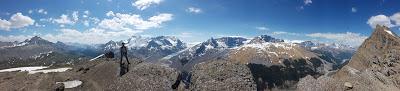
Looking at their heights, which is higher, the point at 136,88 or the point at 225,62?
the point at 225,62

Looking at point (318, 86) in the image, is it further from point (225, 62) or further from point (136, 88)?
point (136, 88)

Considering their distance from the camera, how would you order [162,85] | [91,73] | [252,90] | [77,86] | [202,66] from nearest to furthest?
1. [252,90]
2. [202,66]
3. [162,85]
4. [77,86]
5. [91,73]

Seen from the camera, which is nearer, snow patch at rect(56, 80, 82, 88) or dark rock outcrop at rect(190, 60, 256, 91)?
dark rock outcrop at rect(190, 60, 256, 91)

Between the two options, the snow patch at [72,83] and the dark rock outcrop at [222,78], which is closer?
the dark rock outcrop at [222,78]

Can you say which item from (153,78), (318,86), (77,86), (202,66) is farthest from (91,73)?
(318,86)

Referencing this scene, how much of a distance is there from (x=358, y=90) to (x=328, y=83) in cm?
163

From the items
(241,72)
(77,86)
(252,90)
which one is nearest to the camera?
(252,90)

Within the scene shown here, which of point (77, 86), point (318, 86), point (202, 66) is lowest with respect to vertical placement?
point (77, 86)

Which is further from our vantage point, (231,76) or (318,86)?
(318,86)

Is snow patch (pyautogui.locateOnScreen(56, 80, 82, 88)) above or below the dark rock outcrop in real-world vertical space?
below

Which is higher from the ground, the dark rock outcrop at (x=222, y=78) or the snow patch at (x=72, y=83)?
the dark rock outcrop at (x=222, y=78)

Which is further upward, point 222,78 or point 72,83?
point 222,78

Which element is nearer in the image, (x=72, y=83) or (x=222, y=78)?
(x=222, y=78)

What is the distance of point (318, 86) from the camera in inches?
803
